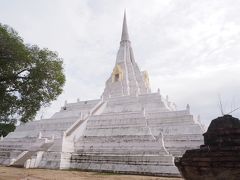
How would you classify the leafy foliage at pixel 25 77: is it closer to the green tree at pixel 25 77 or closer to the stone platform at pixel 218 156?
the green tree at pixel 25 77

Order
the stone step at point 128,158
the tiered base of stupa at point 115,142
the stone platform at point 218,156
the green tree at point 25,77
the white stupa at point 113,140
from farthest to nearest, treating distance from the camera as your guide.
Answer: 1. the white stupa at point 113,140
2. the tiered base of stupa at point 115,142
3. the stone step at point 128,158
4. the green tree at point 25,77
5. the stone platform at point 218,156

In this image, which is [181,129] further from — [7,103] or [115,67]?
[115,67]

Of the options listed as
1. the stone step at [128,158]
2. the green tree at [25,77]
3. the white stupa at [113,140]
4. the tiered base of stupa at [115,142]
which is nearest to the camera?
the green tree at [25,77]

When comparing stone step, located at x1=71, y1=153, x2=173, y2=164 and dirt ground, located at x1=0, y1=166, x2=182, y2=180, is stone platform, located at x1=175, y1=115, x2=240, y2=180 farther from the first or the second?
stone step, located at x1=71, y1=153, x2=173, y2=164

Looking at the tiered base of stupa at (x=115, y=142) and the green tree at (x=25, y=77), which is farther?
the tiered base of stupa at (x=115, y=142)

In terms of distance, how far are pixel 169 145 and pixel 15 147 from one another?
59.4 ft

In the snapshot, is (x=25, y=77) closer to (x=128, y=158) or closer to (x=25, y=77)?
(x=25, y=77)

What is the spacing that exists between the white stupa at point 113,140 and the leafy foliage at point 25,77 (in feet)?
30.2

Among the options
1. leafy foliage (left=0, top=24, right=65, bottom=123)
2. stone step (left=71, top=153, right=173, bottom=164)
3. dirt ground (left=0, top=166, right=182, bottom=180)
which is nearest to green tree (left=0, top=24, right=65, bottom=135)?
leafy foliage (left=0, top=24, right=65, bottom=123)

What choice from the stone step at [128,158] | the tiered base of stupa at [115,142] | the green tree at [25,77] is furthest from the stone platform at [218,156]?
the stone step at [128,158]

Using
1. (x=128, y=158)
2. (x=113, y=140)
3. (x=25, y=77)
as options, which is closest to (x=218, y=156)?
(x=25, y=77)

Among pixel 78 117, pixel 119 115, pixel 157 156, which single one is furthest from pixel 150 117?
pixel 78 117

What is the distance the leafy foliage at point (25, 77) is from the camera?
537 inches

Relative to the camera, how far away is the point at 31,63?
14695 millimetres
